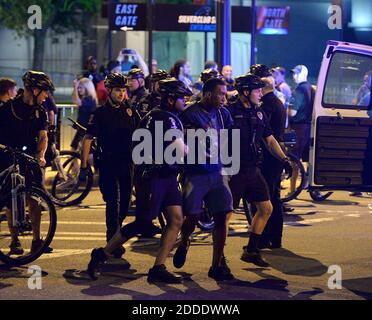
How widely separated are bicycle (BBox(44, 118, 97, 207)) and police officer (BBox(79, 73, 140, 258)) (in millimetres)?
4092

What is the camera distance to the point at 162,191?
906 centimetres

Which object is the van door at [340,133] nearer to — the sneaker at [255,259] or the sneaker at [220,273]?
the sneaker at [255,259]

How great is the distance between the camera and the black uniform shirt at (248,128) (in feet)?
32.4

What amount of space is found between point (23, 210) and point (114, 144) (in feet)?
3.60

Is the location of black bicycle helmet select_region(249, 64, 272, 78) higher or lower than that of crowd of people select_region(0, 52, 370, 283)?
higher

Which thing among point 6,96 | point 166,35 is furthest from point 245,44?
point 6,96

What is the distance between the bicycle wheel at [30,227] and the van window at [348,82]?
3168 mm

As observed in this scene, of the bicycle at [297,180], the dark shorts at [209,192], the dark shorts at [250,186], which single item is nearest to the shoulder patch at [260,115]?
the dark shorts at [250,186]

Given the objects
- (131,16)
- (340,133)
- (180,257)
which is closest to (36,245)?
(180,257)

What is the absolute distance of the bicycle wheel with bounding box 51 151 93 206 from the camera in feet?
47.0

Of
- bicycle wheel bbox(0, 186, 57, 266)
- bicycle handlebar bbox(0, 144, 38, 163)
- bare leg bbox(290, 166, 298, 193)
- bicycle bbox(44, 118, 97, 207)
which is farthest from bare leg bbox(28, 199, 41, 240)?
bare leg bbox(290, 166, 298, 193)

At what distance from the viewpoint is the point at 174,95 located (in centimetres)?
914

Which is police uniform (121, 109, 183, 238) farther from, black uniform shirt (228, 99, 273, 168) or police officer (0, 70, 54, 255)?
police officer (0, 70, 54, 255)

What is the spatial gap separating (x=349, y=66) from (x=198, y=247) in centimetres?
251
